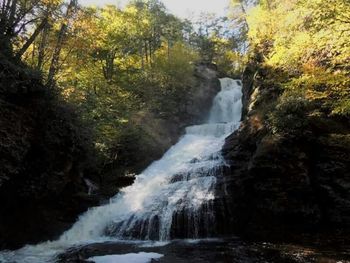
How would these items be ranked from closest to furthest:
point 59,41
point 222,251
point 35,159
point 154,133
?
1. point 222,251
2. point 35,159
3. point 59,41
4. point 154,133

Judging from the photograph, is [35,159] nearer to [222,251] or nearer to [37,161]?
[37,161]

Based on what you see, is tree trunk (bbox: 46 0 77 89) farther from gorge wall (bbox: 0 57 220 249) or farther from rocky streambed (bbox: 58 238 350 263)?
rocky streambed (bbox: 58 238 350 263)

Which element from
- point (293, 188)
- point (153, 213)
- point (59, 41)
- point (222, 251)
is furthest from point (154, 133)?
point (222, 251)

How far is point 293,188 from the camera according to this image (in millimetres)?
14117

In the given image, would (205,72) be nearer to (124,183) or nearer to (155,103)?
(155,103)

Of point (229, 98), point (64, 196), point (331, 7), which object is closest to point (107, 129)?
point (64, 196)

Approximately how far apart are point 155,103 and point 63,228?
15.2 metres

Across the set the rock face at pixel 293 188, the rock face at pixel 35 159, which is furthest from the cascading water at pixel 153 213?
the rock face at pixel 293 188

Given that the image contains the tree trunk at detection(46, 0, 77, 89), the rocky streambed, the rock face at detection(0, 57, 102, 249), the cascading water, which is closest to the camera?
the rocky streambed

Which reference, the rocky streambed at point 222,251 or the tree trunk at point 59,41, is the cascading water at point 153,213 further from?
the tree trunk at point 59,41

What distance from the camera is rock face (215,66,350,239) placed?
13.6 m

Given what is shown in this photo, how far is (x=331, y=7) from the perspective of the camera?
8.65m

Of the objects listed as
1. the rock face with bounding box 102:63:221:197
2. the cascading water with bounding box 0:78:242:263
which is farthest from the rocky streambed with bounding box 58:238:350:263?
the rock face with bounding box 102:63:221:197

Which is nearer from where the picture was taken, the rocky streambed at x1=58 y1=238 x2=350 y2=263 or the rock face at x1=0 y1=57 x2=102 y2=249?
the rocky streambed at x1=58 y1=238 x2=350 y2=263
